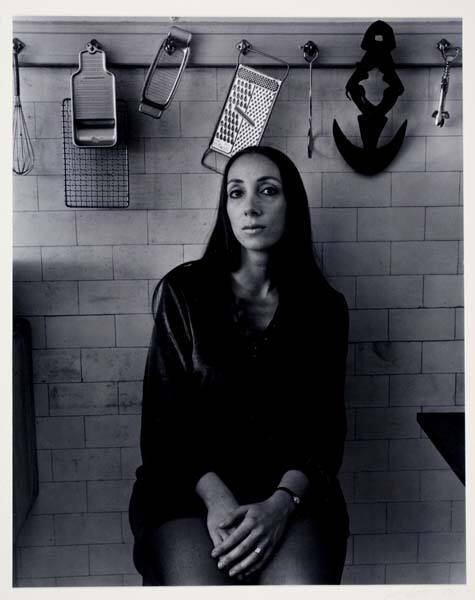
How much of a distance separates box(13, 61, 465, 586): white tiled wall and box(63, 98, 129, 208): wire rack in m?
0.02

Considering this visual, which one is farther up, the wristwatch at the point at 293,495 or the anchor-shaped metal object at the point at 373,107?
the anchor-shaped metal object at the point at 373,107

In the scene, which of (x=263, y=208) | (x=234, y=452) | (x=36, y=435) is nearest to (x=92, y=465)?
(x=36, y=435)

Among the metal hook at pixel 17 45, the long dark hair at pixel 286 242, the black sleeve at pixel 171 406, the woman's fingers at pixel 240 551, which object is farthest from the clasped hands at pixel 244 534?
the metal hook at pixel 17 45

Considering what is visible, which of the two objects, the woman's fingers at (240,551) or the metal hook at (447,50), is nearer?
the woman's fingers at (240,551)

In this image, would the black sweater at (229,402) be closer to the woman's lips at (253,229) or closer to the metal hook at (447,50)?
the woman's lips at (253,229)

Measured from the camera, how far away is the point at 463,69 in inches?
53.6

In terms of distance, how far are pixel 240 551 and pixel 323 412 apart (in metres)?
0.38

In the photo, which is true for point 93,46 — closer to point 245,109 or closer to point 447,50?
point 245,109

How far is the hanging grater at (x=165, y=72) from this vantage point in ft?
4.49

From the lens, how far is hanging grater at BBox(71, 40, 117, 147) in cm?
137

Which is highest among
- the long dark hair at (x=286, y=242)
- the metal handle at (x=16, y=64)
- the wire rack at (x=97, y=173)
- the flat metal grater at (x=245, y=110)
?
the metal handle at (x=16, y=64)

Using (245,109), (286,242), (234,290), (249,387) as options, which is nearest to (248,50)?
(245,109)
